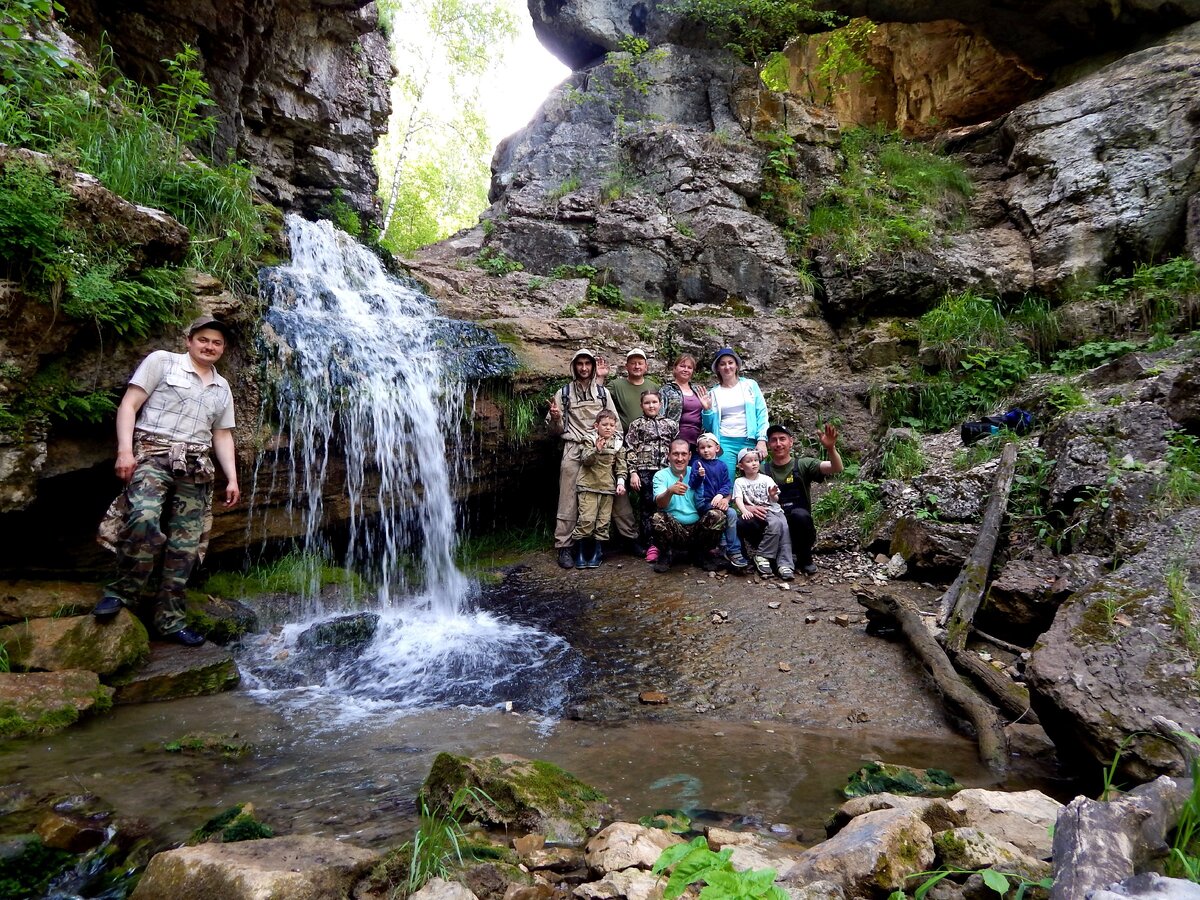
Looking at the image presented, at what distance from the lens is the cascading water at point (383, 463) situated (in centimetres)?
465

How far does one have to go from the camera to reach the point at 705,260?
10359mm

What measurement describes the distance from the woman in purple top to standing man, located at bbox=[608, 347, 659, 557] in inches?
13.0

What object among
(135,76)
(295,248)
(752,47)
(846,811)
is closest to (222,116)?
(135,76)

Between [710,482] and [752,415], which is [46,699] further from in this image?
[752,415]

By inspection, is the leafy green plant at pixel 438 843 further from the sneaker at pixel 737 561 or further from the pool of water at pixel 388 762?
the sneaker at pixel 737 561

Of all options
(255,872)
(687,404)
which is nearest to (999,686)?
(255,872)

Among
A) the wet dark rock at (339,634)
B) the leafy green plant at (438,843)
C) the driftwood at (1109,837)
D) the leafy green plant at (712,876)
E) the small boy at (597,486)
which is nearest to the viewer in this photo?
the driftwood at (1109,837)

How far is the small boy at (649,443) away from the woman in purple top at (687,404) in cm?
11

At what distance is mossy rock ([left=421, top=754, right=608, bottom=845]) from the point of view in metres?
2.35

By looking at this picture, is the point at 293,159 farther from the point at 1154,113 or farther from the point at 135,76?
the point at 1154,113

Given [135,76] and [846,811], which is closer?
[846,811]

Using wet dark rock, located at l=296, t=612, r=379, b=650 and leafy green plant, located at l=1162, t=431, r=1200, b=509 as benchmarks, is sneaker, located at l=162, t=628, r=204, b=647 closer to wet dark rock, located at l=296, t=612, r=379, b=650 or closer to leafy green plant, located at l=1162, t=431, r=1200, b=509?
wet dark rock, located at l=296, t=612, r=379, b=650

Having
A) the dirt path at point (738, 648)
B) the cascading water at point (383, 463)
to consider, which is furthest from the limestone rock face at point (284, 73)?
the dirt path at point (738, 648)

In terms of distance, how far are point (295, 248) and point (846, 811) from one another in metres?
7.71
